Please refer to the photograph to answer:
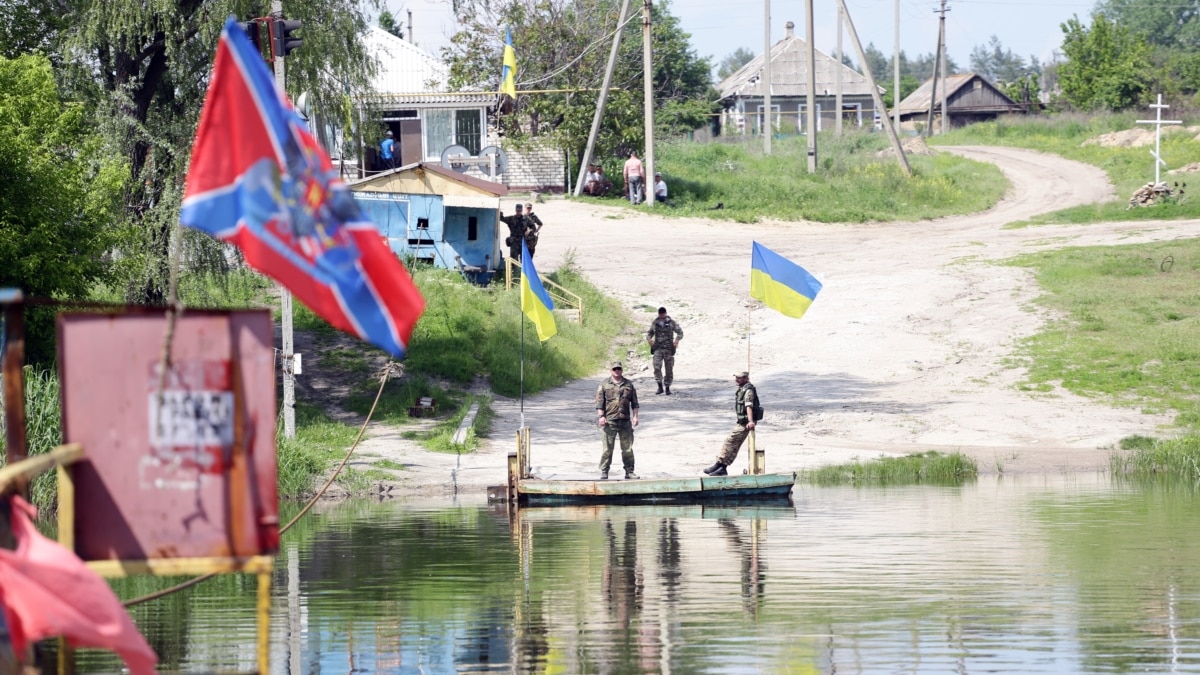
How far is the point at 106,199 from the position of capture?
2403 cm

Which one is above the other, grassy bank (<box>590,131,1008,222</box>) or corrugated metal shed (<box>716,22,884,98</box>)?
corrugated metal shed (<box>716,22,884,98</box>)

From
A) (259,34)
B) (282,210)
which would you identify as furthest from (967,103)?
(282,210)

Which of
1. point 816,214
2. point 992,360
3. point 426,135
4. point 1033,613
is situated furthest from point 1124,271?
point 1033,613

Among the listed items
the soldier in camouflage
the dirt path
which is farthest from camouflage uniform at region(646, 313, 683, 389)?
the dirt path

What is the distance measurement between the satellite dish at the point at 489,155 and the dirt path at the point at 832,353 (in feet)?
4.37

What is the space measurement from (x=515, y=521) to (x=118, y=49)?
37.8ft

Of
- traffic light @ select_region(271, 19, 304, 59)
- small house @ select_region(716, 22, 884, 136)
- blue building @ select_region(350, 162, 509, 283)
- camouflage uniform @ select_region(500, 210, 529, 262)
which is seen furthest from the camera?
small house @ select_region(716, 22, 884, 136)

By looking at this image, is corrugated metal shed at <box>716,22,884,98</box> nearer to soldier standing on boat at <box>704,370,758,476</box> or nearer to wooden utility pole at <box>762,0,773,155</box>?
wooden utility pole at <box>762,0,773,155</box>

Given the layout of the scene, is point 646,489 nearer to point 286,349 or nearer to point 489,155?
point 286,349

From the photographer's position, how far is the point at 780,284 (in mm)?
23656

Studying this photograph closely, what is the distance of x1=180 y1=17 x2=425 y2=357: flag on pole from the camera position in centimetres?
728

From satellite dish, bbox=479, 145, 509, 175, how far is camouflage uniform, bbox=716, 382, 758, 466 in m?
21.7

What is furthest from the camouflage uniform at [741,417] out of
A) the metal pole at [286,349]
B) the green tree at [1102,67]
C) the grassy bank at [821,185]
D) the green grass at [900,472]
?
the green tree at [1102,67]

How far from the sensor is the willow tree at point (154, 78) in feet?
84.5
